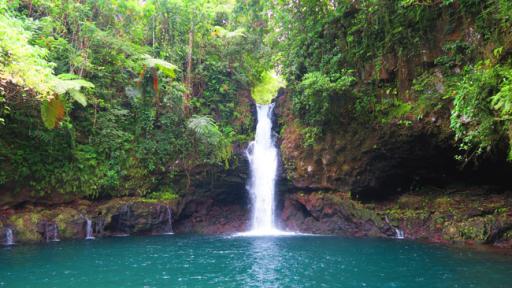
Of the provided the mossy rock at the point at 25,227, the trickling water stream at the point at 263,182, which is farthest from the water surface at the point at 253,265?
the trickling water stream at the point at 263,182

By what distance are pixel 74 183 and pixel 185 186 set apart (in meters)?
4.99

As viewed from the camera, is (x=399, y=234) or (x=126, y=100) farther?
(x=126, y=100)

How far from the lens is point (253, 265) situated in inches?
388

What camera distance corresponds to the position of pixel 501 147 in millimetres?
11273

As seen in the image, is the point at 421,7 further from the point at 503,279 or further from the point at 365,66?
the point at 503,279

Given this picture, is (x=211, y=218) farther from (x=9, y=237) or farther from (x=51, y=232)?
(x=9, y=237)

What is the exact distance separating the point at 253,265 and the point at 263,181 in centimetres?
884

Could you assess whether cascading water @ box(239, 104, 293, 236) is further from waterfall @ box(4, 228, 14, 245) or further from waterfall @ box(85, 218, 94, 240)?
waterfall @ box(4, 228, 14, 245)

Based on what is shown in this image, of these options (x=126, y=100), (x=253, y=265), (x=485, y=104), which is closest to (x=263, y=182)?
(x=126, y=100)

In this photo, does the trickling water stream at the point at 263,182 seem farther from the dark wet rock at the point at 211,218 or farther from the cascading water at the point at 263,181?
the dark wet rock at the point at 211,218

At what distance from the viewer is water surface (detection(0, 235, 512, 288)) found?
818cm

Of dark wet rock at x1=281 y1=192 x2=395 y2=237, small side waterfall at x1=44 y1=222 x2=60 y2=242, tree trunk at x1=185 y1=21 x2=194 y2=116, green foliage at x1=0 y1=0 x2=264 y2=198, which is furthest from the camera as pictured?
tree trunk at x1=185 y1=21 x2=194 y2=116

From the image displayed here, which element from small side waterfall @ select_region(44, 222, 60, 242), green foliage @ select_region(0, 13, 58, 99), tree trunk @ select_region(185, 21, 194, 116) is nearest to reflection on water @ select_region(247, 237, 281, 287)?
green foliage @ select_region(0, 13, 58, 99)

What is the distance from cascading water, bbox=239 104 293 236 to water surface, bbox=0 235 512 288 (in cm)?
475
